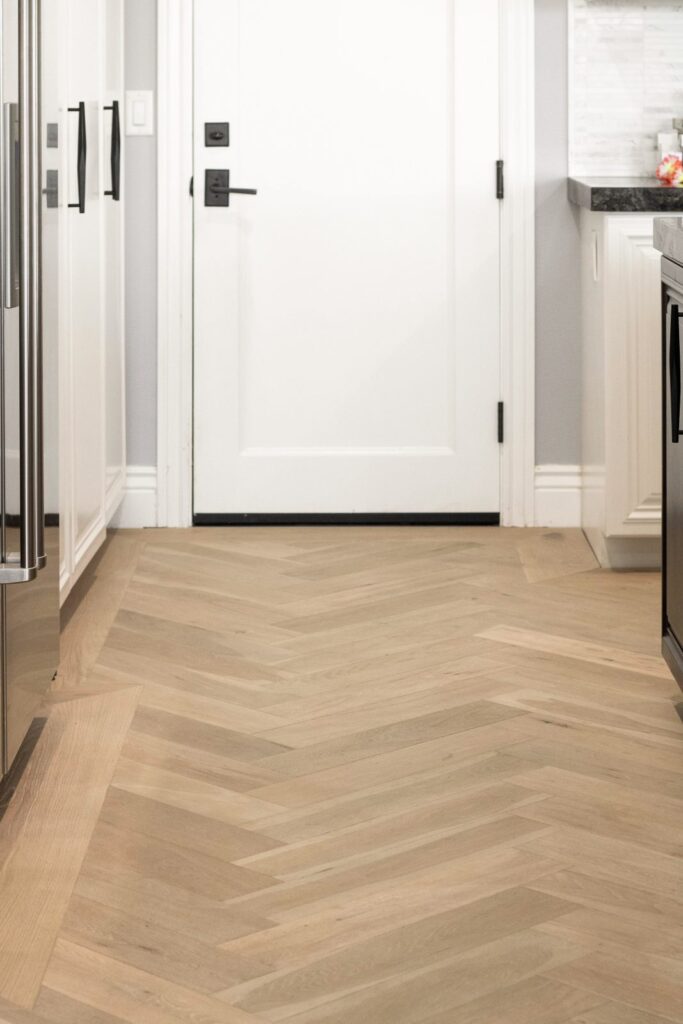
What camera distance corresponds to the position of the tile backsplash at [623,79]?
397cm

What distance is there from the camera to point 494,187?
404cm

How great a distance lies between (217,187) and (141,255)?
292 millimetres

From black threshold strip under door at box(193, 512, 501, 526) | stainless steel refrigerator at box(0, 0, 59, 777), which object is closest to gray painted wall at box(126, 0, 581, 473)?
black threshold strip under door at box(193, 512, 501, 526)

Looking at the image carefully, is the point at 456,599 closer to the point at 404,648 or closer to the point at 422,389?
the point at 404,648

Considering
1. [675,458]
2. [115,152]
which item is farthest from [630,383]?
[115,152]

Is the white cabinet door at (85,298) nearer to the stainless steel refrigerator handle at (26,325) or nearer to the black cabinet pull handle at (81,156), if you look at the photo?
the black cabinet pull handle at (81,156)

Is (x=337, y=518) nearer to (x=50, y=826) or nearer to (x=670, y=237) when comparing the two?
(x=670, y=237)

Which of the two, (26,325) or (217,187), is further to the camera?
(217,187)

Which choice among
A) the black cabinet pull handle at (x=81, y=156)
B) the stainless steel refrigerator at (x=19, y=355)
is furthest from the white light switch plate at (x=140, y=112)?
the stainless steel refrigerator at (x=19, y=355)

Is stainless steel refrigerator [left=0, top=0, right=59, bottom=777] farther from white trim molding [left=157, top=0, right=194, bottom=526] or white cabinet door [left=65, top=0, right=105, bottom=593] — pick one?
white trim molding [left=157, top=0, right=194, bottom=526]

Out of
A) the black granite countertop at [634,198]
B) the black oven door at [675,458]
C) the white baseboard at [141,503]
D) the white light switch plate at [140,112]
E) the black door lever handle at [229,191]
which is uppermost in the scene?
the white light switch plate at [140,112]

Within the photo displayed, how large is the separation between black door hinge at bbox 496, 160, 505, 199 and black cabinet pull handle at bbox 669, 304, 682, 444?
166cm

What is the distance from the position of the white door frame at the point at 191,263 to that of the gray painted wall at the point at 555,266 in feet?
0.10

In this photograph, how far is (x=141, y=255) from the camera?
4.07 meters
